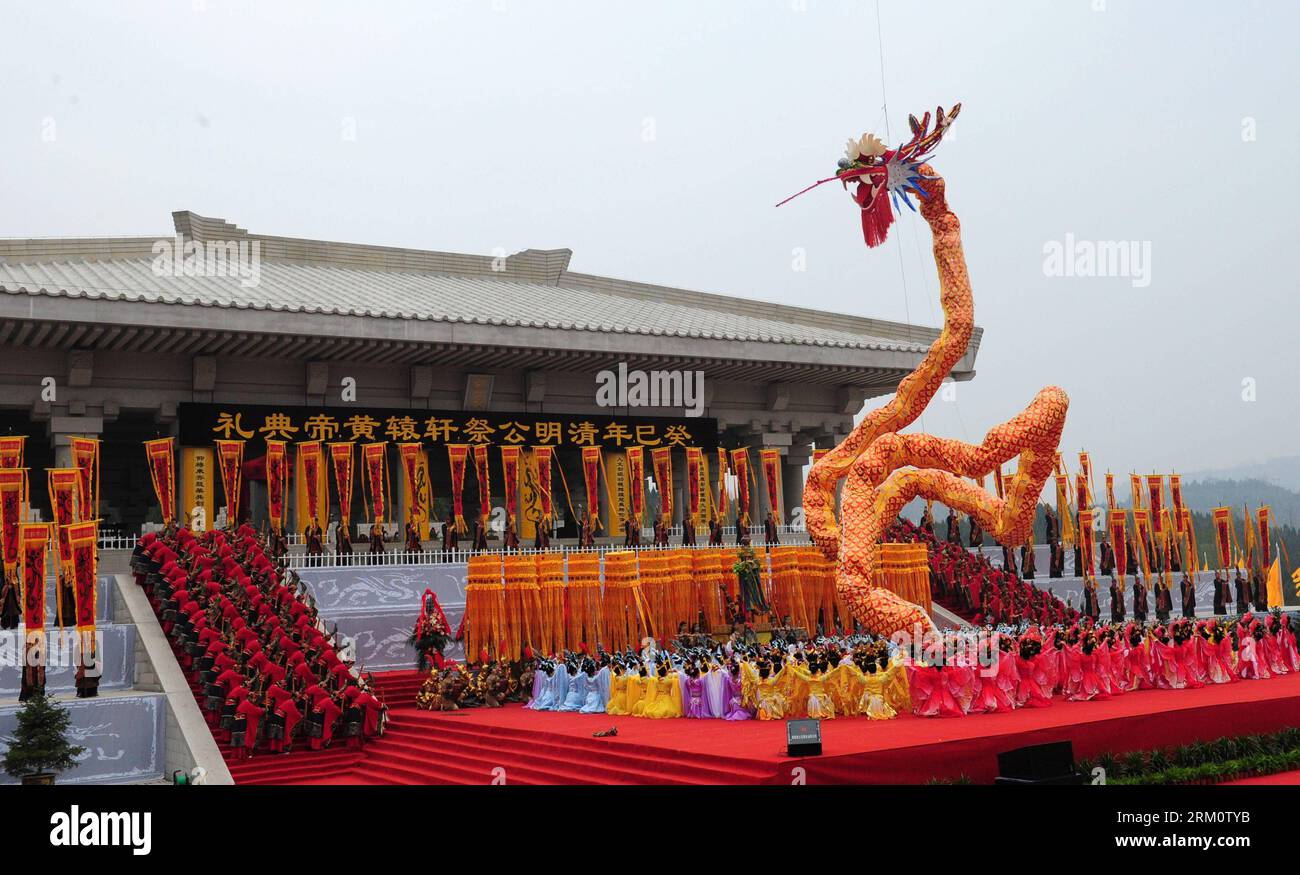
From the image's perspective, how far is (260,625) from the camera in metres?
12.8

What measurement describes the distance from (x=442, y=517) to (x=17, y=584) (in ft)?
37.5

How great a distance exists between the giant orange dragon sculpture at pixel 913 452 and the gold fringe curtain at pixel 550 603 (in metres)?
3.20

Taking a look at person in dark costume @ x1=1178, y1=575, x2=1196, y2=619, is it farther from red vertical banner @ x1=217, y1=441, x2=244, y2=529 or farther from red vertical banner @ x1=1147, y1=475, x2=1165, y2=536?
red vertical banner @ x1=217, y1=441, x2=244, y2=529

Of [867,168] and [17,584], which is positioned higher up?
[867,168]

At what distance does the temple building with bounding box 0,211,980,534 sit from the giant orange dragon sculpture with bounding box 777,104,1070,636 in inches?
209

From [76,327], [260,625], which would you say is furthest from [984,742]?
[76,327]

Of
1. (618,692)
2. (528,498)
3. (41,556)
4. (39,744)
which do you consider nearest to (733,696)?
(618,692)

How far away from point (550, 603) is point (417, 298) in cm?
708

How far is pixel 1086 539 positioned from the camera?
64.8 ft


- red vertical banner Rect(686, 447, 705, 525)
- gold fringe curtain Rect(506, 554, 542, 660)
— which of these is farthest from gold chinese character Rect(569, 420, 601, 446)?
gold fringe curtain Rect(506, 554, 542, 660)

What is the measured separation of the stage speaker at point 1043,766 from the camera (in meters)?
7.18

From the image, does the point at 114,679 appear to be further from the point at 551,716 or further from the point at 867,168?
the point at 867,168

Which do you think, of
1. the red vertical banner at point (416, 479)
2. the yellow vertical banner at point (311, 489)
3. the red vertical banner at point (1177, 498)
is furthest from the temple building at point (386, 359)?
the red vertical banner at point (1177, 498)

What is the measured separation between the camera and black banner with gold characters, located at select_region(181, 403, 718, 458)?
1764 centimetres
